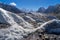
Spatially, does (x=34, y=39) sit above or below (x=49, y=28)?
below

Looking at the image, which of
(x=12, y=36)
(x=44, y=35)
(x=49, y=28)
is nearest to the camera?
(x=12, y=36)

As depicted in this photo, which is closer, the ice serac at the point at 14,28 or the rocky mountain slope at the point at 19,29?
the ice serac at the point at 14,28

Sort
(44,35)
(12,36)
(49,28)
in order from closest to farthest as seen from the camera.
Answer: (12,36)
(44,35)
(49,28)

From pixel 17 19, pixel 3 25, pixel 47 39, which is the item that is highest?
pixel 17 19

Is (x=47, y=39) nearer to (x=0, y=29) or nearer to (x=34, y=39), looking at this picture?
(x=34, y=39)

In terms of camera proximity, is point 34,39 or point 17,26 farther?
point 17,26

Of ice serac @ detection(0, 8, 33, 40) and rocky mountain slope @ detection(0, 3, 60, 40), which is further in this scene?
rocky mountain slope @ detection(0, 3, 60, 40)

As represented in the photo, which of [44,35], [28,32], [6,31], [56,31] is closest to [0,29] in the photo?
[6,31]

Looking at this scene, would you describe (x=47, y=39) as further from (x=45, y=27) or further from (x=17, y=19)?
(x=17, y=19)

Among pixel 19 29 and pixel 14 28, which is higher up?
pixel 14 28

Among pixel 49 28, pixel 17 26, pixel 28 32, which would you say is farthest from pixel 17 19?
pixel 49 28
